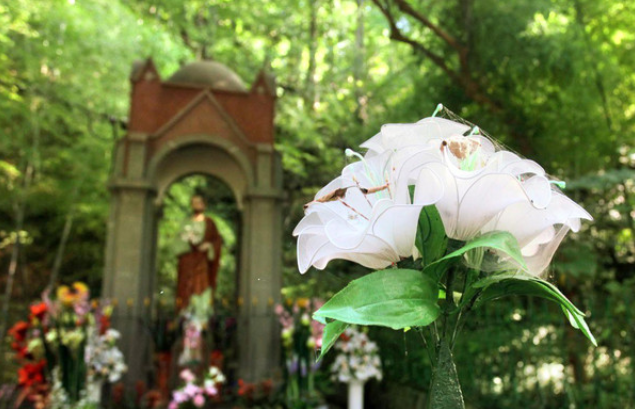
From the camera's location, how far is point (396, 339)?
15.2 feet

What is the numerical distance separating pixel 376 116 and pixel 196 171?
227 cm

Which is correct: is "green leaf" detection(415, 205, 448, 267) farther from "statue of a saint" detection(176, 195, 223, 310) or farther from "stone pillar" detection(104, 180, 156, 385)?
"statue of a saint" detection(176, 195, 223, 310)

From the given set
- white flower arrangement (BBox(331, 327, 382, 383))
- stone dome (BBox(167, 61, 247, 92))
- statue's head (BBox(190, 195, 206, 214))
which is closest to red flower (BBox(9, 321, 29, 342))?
statue's head (BBox(190, 195, 206, 214))

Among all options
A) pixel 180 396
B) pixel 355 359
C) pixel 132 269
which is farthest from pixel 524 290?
pixel 132 269

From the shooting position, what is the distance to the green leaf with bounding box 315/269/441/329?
590 millimetres

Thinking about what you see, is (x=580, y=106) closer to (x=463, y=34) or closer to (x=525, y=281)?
(x=463, y=34)

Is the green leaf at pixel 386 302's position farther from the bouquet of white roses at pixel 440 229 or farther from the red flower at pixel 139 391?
the red flower at pixel 139 391

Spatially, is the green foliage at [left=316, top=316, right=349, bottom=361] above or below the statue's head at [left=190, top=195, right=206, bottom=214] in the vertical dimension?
below

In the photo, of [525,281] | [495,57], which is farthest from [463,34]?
[525,281]

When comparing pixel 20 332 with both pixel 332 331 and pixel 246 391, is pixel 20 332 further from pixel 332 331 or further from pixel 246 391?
pixel 332 331

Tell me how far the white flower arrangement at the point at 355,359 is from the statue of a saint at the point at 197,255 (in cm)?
201

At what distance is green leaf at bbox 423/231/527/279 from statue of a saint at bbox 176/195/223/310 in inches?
202

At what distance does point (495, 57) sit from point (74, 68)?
266 inches

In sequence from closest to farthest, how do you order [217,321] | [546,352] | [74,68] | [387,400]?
[546,352], [387,400], [217,321], [74,68]
